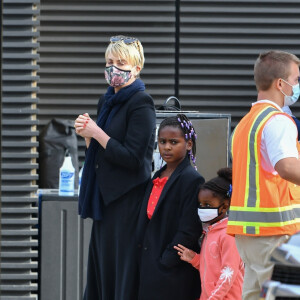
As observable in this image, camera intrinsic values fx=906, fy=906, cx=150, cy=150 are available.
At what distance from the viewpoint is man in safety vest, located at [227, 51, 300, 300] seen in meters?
5.00

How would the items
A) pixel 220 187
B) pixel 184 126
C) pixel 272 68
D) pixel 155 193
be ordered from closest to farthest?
pixel 272 68, pixel 220 187, pixel 155 193, pixel 184 126

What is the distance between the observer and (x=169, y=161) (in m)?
6.18

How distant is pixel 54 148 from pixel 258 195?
4.57 meters

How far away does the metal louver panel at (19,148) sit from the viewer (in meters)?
7.35

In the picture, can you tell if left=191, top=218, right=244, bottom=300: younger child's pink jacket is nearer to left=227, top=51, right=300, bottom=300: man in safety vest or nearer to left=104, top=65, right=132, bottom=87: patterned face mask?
left=227, top=51, right=300, bottom=300: man in safety vest

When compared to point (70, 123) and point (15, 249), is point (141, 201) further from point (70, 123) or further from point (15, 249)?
point (70, 123)

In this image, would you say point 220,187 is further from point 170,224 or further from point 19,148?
point 19,148

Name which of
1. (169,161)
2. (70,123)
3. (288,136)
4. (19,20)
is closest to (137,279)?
(169,161)

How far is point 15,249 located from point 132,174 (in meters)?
1.67

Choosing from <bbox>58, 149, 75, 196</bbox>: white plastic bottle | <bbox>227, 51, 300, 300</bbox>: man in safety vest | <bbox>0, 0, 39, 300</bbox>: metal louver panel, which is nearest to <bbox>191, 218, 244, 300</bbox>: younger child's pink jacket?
<bbox>227, 51, 300, 300</bbox>: man in safety vest

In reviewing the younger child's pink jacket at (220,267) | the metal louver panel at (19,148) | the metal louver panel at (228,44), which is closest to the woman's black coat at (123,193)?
the younger child's pink jacket at (220,267)

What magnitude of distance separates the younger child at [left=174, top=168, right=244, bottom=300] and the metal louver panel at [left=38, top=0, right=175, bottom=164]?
11.3ft

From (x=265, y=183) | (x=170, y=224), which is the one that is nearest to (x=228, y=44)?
(x=170, y=224)

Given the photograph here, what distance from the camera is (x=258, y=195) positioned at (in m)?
5.07
